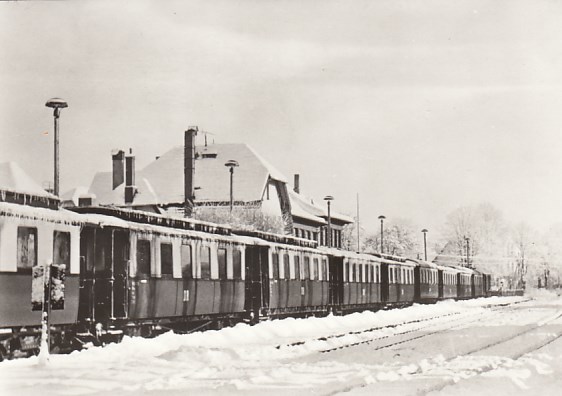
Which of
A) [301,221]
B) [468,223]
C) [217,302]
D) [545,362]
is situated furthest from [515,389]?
[301,221]

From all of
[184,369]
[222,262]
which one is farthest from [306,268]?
[184,369]

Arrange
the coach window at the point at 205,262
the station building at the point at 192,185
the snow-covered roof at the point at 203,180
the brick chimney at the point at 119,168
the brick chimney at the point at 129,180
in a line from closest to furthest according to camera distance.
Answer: the coach window at the point at 205,262 < the station building at the point at 192,185 < the snow-covered roof at the point at 203,180 < the brick chimney at the point at 129,180 < the brick chimney at the point at 119,168

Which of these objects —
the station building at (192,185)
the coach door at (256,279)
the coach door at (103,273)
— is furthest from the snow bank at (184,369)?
the station building at (192,185)

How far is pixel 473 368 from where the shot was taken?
51.0 ft

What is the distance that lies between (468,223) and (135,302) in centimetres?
3790

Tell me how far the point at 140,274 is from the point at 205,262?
3.62 m

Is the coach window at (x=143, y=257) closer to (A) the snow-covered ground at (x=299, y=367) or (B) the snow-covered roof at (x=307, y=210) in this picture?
(A) the snow-covered ground at (x=299, y=367)

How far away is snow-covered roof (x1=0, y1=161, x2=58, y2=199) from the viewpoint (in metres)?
16.5

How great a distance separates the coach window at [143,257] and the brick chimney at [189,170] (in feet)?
67.1

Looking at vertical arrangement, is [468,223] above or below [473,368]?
above

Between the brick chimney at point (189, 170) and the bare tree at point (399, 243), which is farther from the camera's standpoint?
the bare tree at point (399, 243)

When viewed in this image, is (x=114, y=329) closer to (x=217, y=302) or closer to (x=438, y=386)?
(x=217, y=302)

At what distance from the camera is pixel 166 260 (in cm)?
2111

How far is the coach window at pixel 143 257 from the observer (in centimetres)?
1986
